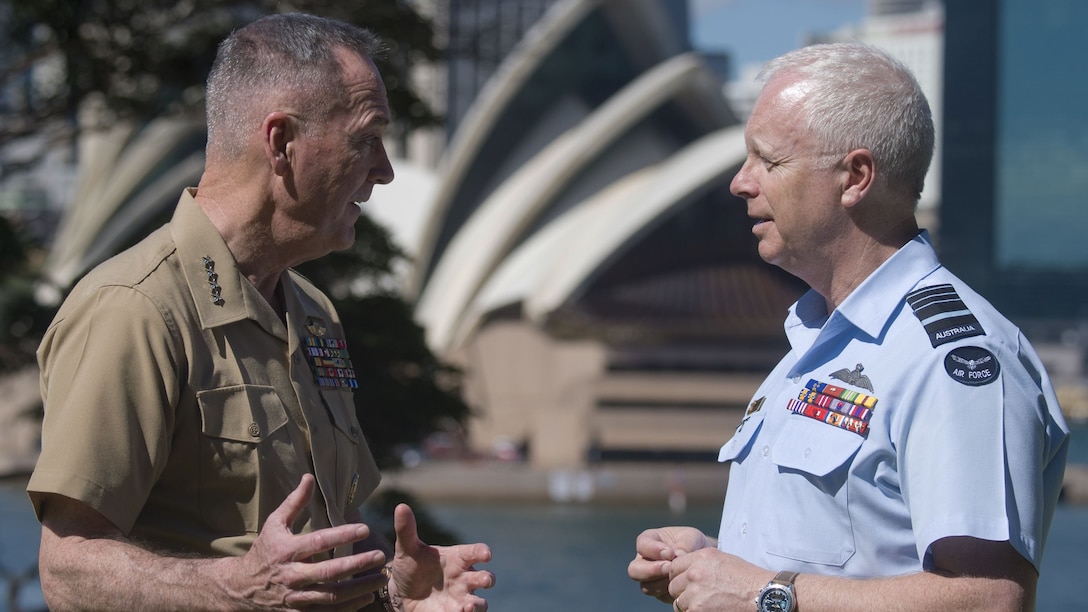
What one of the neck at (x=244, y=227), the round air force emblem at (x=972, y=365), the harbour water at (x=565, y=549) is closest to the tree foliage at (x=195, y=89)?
the harbour water at (x=565, y=549)

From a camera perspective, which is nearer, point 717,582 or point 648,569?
point 717,582

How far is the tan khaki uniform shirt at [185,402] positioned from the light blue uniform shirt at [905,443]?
2.05ft

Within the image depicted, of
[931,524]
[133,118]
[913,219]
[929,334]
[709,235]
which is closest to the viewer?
[931,524]

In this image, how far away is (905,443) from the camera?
5.12 feet

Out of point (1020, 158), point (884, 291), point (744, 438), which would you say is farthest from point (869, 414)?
point (1020, 158)

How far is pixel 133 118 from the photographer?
7656mm

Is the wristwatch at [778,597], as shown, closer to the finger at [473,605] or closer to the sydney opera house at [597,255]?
the finger at [473,605]

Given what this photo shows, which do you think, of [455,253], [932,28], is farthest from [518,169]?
[932,28]

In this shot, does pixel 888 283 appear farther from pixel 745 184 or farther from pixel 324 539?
pixel 324 539

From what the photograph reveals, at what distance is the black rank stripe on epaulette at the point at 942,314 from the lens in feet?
5.13

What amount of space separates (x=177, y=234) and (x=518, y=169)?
28977 millimetres

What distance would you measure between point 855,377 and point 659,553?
377 millimetres

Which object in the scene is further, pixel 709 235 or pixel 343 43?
pixel 709 235

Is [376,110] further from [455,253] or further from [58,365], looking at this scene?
[455,253]
